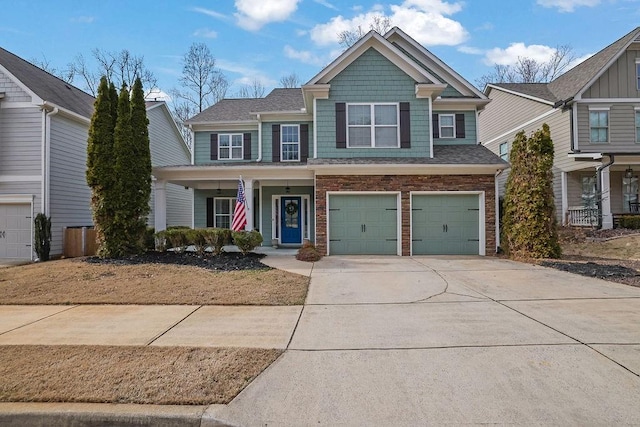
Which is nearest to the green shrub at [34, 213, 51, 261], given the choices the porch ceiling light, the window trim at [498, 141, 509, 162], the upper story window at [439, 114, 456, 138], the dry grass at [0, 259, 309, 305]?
the dry grass at [0, 259, 309, 305]

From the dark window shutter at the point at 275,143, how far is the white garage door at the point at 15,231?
8891 millimetres

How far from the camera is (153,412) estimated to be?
2.91 meters

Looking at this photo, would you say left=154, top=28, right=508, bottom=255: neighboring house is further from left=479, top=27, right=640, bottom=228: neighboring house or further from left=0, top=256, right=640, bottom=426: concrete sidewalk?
left=479, top=27, right=640, bottom=228: neighboring house

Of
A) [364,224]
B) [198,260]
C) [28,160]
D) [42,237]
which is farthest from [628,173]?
[28,160]

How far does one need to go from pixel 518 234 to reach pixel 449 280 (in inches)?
173

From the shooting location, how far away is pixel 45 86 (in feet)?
44.8

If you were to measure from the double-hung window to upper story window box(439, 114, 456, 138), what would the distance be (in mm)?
8754

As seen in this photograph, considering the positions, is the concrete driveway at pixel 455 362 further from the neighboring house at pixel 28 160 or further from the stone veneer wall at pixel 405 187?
the neighboring house at pixel 28 160

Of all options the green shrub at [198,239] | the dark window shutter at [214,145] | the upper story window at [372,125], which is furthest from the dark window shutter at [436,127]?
the green shrub at [198,239]

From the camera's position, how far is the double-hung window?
16484 millimetres

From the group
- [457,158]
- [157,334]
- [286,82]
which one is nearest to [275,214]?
[457,158]

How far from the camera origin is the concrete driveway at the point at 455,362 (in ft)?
9.74

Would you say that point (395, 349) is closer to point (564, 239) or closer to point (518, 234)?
point (518, 234)

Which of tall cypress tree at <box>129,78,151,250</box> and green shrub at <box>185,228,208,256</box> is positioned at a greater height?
tall cypress tree at <box>129,78,151,250</box>
